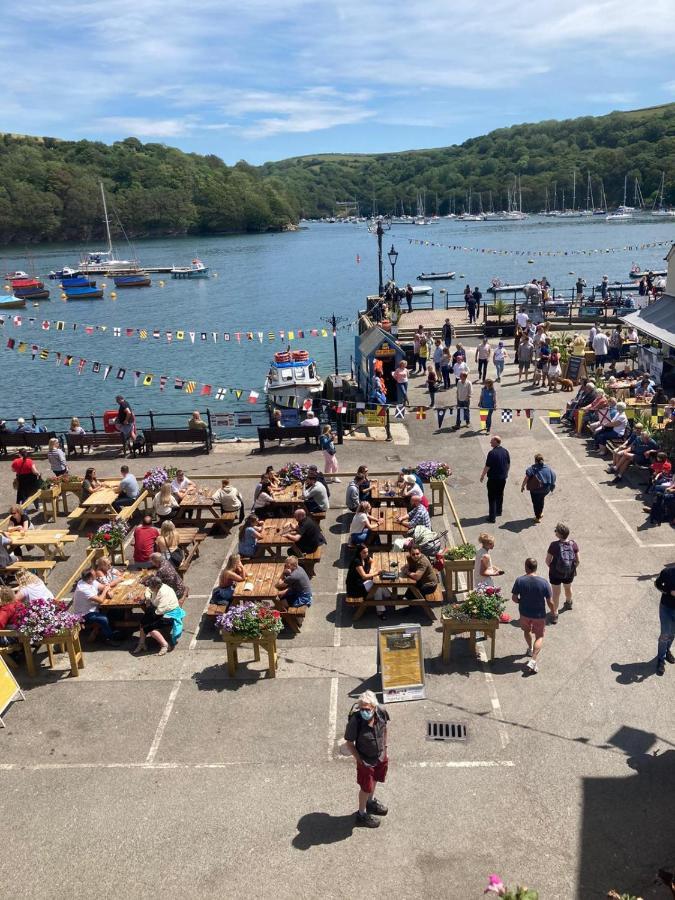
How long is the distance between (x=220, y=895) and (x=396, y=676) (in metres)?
3.41

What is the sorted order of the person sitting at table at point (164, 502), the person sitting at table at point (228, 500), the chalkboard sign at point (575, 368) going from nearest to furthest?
the person sitting at table at point (164, 502), the person sitting at table at point (228, 500), the chalkboard sign at point (575, 368)

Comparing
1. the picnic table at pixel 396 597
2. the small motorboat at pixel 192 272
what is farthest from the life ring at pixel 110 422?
the small motorboat at pixel 192 272

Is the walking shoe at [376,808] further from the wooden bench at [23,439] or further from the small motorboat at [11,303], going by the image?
the small motorboat at [11,303]

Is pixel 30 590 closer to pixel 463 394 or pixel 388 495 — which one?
pixel 388 495

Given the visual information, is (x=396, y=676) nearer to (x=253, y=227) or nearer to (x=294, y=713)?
(x=294, y=713)

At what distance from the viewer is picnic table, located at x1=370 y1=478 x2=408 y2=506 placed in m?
14.3

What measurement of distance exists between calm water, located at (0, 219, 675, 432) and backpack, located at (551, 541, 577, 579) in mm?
25594

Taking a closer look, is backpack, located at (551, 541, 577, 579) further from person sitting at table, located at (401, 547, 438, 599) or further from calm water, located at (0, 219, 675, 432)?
calm water, located at (0, 219, 675, 432)

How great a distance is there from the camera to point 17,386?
155ft

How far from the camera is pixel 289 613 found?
1075 centimetres

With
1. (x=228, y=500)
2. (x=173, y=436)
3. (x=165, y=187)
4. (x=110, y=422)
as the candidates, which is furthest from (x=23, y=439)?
(x=165, y=187)

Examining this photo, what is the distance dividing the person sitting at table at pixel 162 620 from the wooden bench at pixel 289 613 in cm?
48

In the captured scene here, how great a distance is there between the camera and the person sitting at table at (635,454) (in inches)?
640

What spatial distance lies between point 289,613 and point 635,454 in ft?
31.9
